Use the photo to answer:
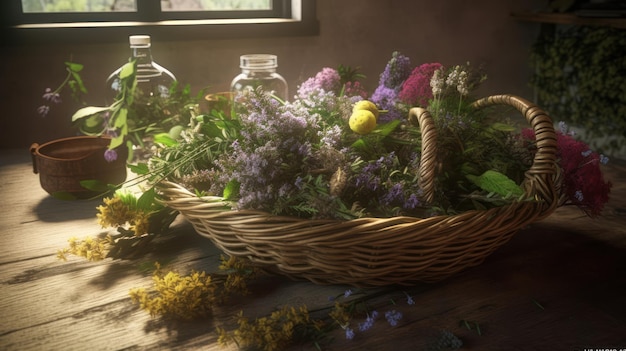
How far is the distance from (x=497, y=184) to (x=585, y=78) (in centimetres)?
156

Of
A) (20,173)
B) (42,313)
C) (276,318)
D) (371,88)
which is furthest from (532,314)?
(371,88)

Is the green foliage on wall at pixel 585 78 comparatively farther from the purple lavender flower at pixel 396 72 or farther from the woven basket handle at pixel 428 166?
the woven basket handle at pixel 428 166

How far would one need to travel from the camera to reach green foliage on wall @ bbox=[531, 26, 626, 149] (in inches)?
79.1

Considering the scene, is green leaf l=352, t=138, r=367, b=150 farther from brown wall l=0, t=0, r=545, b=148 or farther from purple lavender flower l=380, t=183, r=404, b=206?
brown wall l=0, t=0, r=545, b=148

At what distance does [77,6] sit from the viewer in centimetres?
181

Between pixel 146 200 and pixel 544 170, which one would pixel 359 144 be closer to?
pixel 544 170

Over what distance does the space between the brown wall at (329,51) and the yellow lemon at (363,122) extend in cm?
99

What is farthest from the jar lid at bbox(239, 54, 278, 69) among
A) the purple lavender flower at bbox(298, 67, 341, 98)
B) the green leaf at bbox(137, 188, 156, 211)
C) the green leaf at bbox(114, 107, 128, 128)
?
the green leaf at bbox(137, 188, 156, 211)

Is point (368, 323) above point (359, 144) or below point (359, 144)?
below

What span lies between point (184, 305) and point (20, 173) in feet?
2.96

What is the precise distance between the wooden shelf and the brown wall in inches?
4.2

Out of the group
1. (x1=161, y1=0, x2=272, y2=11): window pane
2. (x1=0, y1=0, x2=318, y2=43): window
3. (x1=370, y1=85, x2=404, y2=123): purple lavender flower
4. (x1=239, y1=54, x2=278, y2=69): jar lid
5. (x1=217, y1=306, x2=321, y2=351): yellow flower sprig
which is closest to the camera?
(x1=217, y1=306, x2=321, y2=351): yellow flower sprig

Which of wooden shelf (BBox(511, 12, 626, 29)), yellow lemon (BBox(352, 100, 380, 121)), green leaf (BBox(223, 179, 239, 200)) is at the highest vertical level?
wooden shelf (BBox(511, 12, 626, 29))

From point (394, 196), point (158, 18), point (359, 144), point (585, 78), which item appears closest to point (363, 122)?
point (359, 144)
